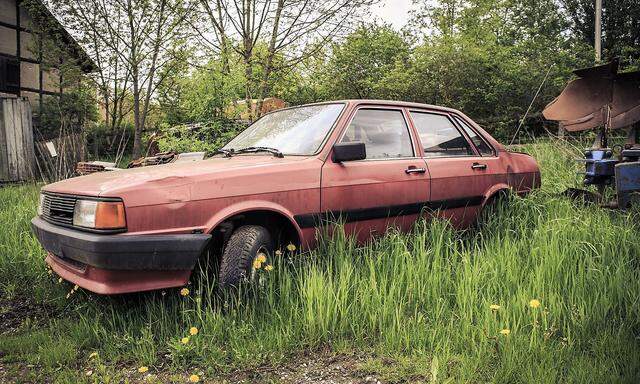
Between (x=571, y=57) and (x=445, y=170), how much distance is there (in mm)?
16679

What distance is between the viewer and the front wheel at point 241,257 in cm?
308

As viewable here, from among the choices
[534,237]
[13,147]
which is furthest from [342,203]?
[13,147]

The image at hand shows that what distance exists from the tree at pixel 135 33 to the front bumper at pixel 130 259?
746 cm

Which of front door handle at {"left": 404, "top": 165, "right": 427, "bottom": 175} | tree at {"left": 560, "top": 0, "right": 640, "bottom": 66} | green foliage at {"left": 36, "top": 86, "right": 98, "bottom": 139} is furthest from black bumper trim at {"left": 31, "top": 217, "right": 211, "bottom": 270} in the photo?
tree at {"left": 560, "top": 0, "right": 640, "bottom": 66}

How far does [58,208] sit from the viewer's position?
3.29 meters

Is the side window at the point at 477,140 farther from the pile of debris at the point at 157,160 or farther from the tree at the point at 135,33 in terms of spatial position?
the tree at the point at 135,33

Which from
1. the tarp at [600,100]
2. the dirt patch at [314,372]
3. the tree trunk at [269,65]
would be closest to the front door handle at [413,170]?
the dirt patch at [314,372]

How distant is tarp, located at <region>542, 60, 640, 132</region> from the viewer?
687cm

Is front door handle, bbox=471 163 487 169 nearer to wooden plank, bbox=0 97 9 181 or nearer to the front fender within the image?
the front fender

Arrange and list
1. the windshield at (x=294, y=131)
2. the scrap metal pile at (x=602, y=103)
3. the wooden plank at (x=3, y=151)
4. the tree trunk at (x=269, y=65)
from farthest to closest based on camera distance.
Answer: the wooden plank at (x=3, y=151) < the tree trunk at (x=269, y=65) < the scrap metal pile at (x=602, y=103) < the windshield at (x=294, y=131)

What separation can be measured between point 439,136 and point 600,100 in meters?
3.98

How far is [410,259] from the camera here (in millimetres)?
3467

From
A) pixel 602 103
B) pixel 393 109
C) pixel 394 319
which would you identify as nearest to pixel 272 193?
pixel 394 319

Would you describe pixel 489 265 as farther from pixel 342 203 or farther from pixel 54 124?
pixel 54 124
